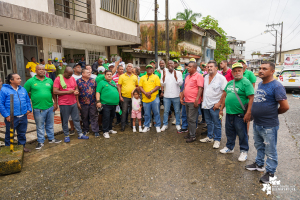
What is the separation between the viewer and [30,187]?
3.14 meters

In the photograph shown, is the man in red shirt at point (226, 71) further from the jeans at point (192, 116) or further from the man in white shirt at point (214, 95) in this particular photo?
the jeans at point (192, 116)

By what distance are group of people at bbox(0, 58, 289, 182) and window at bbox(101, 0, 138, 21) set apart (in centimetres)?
604

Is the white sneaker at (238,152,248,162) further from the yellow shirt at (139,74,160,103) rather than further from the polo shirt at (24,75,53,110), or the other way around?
the polo shirt at (24,75,53,110)

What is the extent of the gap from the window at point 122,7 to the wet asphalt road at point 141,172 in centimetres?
821

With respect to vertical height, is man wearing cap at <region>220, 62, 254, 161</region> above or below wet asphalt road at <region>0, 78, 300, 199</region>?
above

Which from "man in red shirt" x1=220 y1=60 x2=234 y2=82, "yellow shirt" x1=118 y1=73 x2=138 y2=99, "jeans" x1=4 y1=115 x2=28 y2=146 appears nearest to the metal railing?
"yellow shirt" x1=118 y1=73 x2=138 y2=99

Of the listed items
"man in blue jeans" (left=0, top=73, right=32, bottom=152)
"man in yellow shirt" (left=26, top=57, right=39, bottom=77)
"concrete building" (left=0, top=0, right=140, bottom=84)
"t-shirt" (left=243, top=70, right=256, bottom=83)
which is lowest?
"man in blue jeans" (left=0, top=73, right=32, bottom=152)

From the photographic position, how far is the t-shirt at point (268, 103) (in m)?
2.99

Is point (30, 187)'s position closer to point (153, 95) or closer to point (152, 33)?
point (153, 95)

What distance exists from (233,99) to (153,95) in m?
2.41

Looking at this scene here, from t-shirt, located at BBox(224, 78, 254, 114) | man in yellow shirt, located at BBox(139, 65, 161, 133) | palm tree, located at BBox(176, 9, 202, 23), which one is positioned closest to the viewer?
t-shirt, located at BBox(224, 78, 254, 114)

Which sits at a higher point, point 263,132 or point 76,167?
point 263,132

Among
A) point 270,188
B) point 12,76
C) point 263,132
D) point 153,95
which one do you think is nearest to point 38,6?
point 12,76

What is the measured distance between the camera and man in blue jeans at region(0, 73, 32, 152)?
402cm
